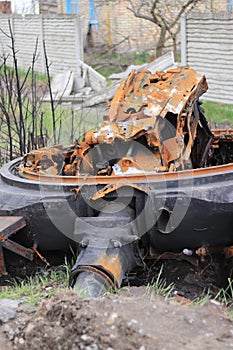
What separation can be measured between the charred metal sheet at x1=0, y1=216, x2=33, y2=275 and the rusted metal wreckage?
3.6 inches

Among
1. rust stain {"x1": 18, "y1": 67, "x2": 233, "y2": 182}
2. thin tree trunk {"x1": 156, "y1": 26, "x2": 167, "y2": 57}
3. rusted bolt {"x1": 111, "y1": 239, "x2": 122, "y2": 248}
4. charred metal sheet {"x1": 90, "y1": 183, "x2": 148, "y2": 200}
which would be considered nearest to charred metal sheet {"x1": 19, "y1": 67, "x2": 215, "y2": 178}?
rust stain {"x1": 18, "y1": 67, "x2": 233, "y2": 182}

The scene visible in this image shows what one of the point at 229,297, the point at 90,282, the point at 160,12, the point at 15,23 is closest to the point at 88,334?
the point at 90,282

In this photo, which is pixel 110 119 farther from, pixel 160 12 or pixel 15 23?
pixel 15 23

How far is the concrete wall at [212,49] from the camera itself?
1263 cm

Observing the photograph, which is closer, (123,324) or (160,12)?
(123,324)

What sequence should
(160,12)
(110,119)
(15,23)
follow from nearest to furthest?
(110,119) → (160,12) → (15,23)

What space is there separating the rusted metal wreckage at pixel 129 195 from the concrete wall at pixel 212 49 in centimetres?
797

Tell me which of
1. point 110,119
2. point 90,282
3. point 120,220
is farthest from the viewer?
point 110,119

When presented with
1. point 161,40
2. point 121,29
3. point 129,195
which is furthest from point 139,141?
point 121,29

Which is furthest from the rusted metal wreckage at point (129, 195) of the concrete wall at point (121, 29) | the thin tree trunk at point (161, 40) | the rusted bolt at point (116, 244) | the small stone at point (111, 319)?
the concrete wall at point (121, 29)

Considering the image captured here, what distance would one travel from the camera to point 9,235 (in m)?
4.09

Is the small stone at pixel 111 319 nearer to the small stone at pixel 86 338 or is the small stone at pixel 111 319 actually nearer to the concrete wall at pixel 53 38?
the small stone at pixel 86 338

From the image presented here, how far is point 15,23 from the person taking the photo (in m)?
20.6

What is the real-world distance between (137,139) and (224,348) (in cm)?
213
